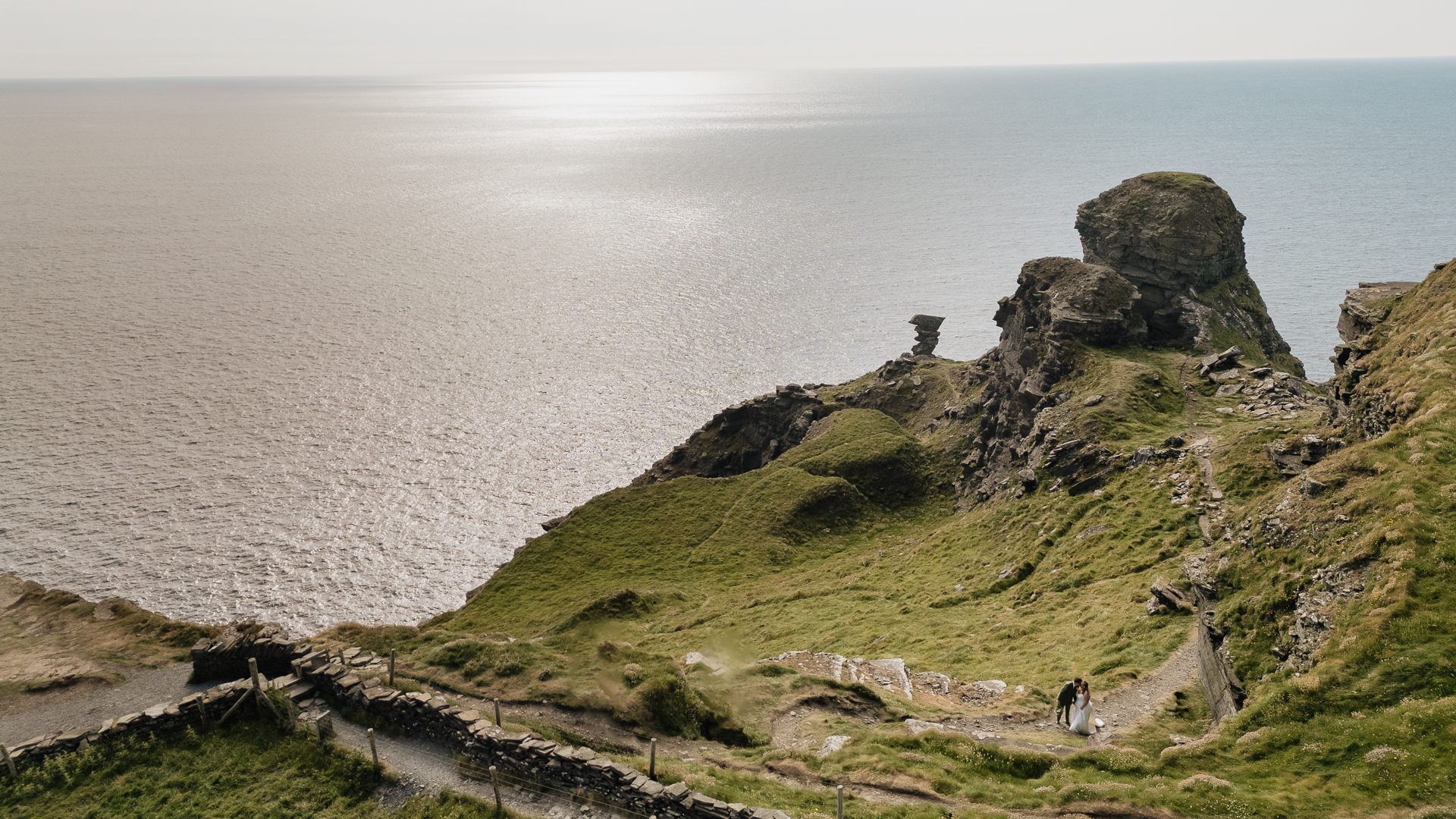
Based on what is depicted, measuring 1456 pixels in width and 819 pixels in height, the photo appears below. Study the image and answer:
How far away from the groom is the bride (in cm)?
25

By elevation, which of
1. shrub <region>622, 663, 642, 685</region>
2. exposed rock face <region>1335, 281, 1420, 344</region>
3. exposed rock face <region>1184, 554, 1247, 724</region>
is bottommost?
shrub <region>622, 663, 642, 685</region>

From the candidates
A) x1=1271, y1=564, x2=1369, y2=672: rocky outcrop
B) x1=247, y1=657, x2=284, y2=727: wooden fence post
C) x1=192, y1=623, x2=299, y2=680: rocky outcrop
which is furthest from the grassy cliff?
x1=247, y1=657, x2=284, y2=727: wooden fence post

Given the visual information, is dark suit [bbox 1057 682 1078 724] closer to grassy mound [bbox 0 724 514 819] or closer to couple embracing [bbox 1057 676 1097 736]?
couple embracing [bbox 1057 676 1097 736]

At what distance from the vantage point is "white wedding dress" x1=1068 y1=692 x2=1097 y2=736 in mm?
34406

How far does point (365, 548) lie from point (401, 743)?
7243cm

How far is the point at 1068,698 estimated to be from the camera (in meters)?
35.2

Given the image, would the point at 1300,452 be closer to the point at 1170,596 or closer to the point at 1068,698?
the point at 1170,596

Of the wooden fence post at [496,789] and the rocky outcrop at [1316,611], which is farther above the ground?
the rocky outcrop at [1316,611]

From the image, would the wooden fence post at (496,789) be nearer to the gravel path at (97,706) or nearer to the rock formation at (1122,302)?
the gravel path at (97,706)

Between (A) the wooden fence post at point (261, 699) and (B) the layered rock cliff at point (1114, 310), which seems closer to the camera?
(A) the wooden fence post at point (261, 699)

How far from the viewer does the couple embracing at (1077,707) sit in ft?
113

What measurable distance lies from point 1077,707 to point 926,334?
100m

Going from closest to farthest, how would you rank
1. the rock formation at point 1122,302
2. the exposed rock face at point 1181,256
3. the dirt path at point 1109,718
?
the dirt path at point 1109,718 < the rock formation at point 1122,302 < the exposed rock face at point 1181,256

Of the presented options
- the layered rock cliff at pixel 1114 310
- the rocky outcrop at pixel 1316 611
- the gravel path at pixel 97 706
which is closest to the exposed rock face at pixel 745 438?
the layered rock cliff at pixel 1114 310
